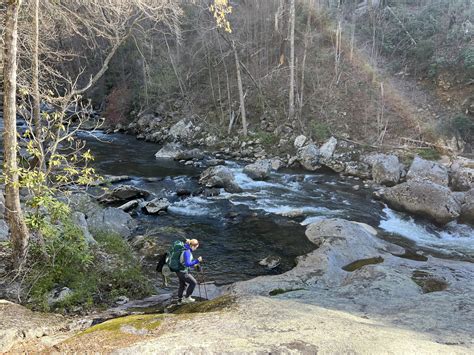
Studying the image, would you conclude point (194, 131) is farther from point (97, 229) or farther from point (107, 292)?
point (107, 292)

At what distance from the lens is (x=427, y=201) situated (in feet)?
43.2

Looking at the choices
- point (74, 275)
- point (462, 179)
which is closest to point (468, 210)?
point (462, 179)

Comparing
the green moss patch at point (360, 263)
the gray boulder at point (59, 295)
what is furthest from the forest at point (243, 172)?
the green moss patch at point (360, 263)

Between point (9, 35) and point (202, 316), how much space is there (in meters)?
5.40

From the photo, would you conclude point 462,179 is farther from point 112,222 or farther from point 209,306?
point 112,222

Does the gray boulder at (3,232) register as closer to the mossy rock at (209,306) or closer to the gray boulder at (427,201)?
the mossy rock at (209,306)

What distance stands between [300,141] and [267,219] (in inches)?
381

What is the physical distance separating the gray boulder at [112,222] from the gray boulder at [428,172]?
11.8 metres

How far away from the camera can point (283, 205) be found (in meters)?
14.8

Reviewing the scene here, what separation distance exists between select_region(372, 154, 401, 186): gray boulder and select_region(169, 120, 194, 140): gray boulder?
14.3 meters

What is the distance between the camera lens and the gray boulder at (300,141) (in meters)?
21.8

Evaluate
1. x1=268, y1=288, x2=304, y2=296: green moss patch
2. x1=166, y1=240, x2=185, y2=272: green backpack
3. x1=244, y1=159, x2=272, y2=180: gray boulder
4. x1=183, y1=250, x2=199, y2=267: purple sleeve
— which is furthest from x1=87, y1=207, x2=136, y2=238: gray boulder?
x1=244, y1=159, x2=272, y2=180: gray boulder

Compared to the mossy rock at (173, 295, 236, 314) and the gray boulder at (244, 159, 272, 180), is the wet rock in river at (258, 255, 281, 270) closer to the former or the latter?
the mossy rock at (173, 295, 236, 314)

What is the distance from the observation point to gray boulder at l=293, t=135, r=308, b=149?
21.8 meters
